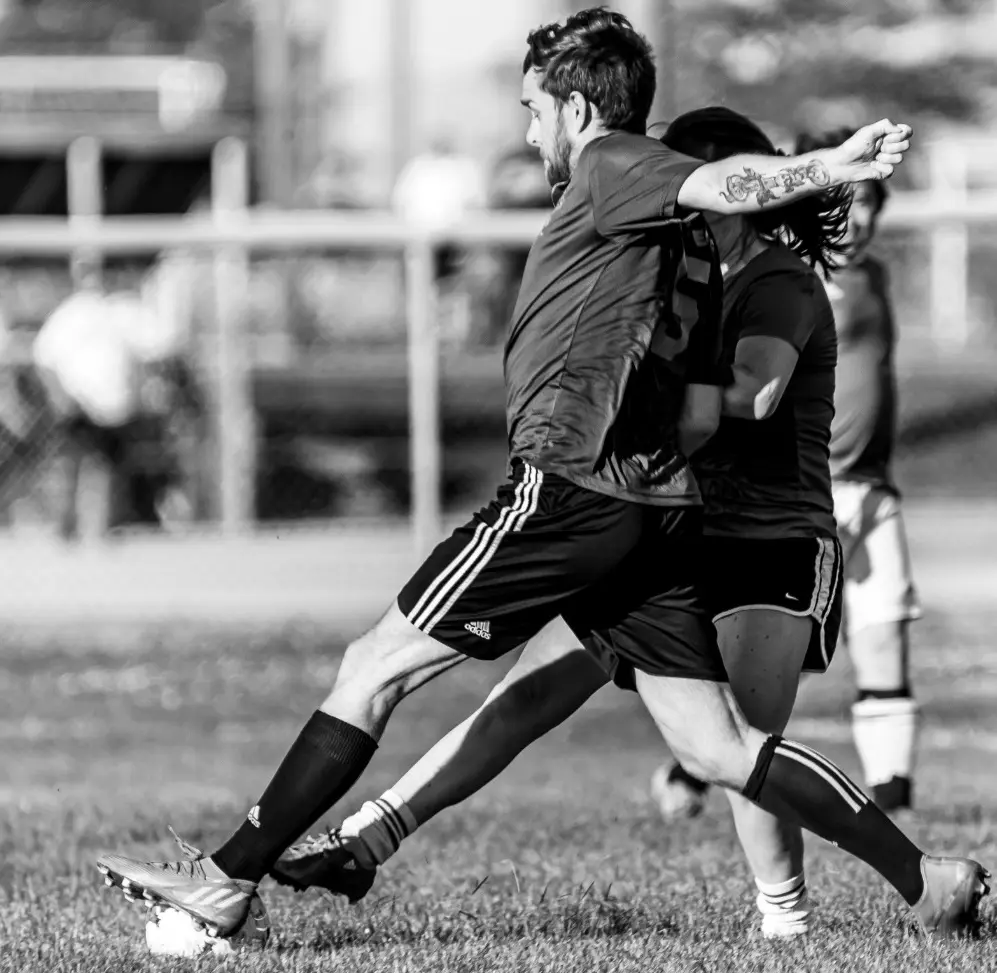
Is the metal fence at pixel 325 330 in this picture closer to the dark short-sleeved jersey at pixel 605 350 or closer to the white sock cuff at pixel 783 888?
the white sock cuff at pixel 783 888

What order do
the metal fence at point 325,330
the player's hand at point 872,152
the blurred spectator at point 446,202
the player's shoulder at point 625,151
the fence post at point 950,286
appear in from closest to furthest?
the player's hand at point 872,152 < the player's shoulder at point 625,151 < the metal fence at point 325,330 < the blurred spectator at point 446,202 < the fence post at point 950,286

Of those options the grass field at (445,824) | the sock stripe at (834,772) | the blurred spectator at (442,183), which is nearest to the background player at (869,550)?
the grass field at (445,824)

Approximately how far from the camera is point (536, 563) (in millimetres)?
4484

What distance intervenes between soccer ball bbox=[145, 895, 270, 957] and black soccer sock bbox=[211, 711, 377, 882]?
0.36 ft

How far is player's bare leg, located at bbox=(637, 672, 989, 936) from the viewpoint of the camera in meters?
4.55

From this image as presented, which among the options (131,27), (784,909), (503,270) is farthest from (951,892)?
(131,27)

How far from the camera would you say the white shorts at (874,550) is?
21.9 feet

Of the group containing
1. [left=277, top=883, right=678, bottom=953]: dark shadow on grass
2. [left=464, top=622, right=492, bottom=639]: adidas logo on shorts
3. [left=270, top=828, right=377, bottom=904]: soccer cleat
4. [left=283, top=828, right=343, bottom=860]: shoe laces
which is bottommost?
[left=277, top=883, right=678, bottom=953]: dark shadow on grass

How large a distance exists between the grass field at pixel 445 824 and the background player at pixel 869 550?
187mm

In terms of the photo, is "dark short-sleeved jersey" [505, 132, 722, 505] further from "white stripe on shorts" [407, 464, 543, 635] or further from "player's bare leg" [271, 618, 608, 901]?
"player's bare leg" [271, 618, 608, 901]

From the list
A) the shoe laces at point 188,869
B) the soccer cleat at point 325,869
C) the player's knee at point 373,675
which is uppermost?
the player's knee at point 373,675

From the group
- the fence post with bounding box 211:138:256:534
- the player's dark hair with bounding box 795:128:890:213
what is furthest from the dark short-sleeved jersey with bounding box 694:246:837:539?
the fence post with bounding box 211:138:256:534

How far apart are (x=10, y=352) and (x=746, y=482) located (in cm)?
1014

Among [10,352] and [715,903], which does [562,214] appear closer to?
[715,903]
